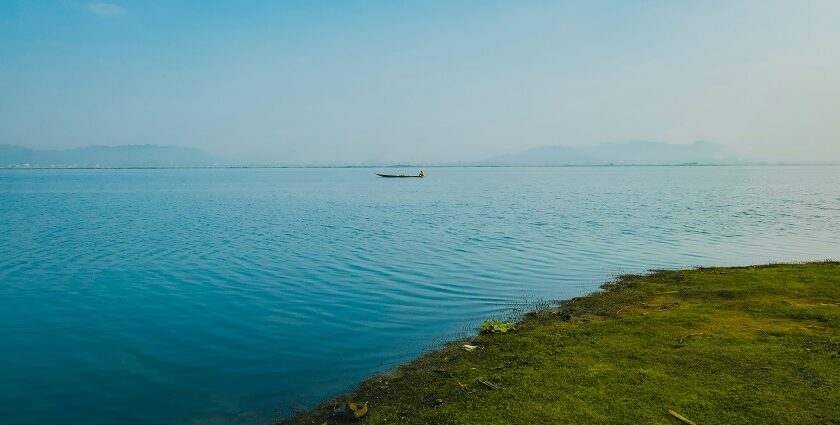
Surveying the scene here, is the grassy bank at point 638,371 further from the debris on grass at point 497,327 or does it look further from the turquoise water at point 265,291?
the turquoise water at point 265,291

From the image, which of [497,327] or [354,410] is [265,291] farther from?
[354,410]

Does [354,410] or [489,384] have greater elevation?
[489,384]

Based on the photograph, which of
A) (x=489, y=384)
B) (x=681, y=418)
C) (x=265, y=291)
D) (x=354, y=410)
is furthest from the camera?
(x=265, y=291)

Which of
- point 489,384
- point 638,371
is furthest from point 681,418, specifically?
point 489,384

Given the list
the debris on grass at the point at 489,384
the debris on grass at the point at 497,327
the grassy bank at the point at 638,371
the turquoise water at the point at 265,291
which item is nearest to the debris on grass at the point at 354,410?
the grassy bank at the point at 638,371

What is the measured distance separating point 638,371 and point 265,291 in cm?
1460

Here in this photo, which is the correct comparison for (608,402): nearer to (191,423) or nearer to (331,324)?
(191,423)

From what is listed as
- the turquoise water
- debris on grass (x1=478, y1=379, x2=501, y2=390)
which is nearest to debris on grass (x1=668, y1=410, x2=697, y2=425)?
debris on grass (x1=478, y1=379, x2=501, y2=390)

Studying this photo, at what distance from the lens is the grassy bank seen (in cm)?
852

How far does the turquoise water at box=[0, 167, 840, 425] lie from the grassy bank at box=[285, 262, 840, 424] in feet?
7.29

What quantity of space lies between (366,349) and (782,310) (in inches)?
432

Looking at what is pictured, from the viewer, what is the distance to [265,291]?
2058cm

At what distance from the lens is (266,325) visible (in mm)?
16297

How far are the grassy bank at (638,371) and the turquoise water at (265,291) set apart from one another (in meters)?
2.22
